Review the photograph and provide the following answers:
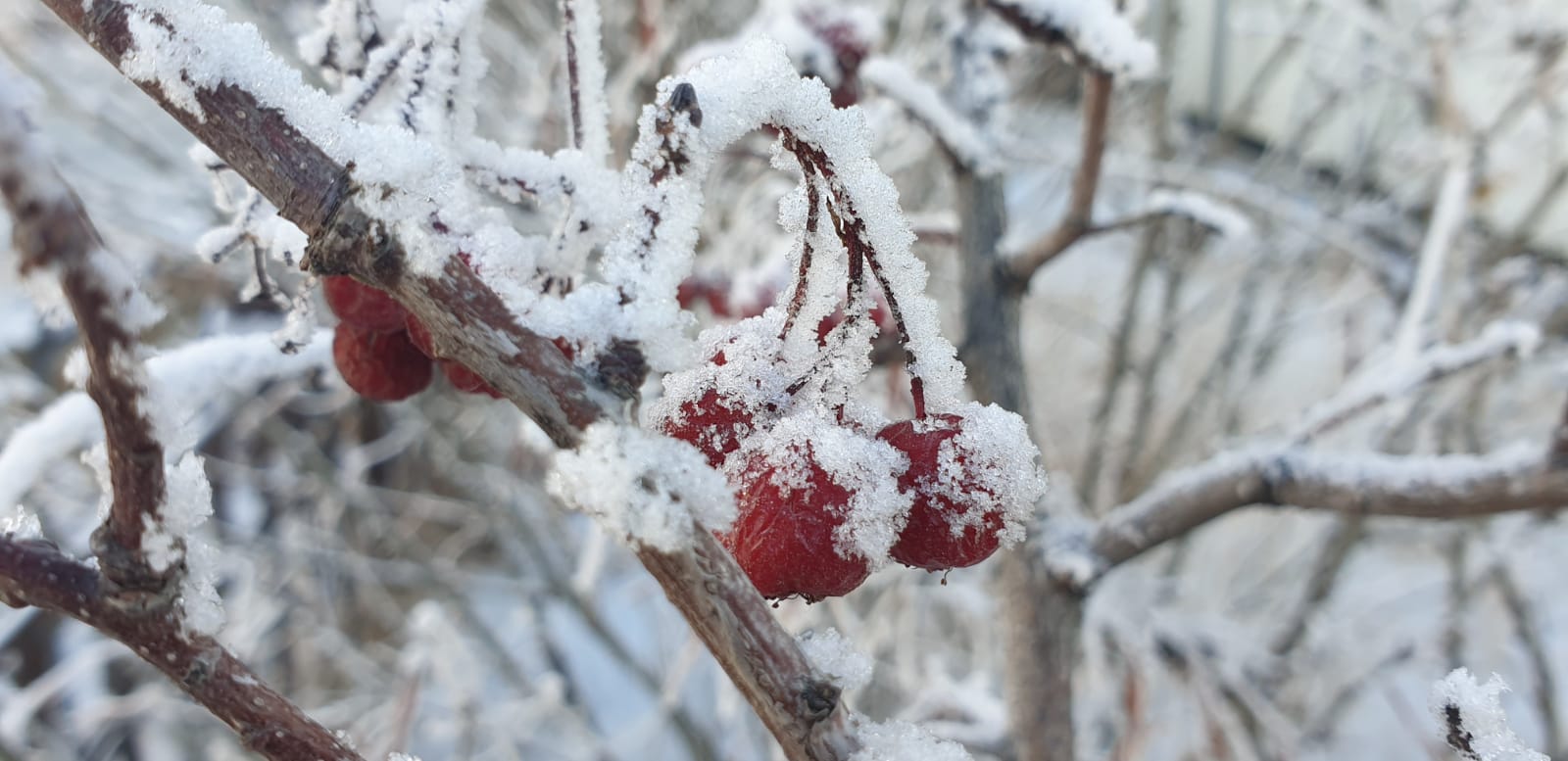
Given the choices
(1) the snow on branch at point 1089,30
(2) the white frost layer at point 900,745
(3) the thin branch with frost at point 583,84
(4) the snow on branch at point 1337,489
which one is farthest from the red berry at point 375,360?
(4) the snow on branch at point 1337,489

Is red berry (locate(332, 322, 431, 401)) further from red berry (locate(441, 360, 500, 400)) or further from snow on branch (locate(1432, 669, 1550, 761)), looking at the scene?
snow on branch (locate(1432, 669, 1550, 761))

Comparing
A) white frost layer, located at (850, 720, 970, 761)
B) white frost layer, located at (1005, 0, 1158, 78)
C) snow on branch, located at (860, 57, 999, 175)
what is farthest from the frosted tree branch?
snow on branch, located at (860, 57, 999, 175)

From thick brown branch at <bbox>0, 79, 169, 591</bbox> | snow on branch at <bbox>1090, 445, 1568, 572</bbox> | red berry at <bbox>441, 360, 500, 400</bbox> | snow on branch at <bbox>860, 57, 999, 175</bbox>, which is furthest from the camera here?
snow on branch at <bbox>860, 57, 999, 175</bbox>

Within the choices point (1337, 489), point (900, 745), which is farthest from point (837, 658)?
point (1337, 489)

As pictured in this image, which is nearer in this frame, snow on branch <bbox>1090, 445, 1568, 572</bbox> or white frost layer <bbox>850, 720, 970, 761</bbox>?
white frost layer <bbox>850, 720, 970, 761</bbox>

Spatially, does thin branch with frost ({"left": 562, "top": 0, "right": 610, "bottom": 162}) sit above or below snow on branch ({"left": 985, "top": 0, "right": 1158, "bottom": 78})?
below

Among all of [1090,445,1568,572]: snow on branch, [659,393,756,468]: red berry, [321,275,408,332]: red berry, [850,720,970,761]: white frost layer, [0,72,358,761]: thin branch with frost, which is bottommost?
[850,720,970,761]: white frost layer

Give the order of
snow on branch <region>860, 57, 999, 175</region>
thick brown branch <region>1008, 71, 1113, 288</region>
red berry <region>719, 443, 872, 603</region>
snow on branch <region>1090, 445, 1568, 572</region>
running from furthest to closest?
snow on branch <region>860, 57, 999, 175</region>
thick brown branch <region>1008, 71, 1113, 288</region>
snow on branch <region>1090, 445, 1568, 572</region>
red berry <region>719, 443, 872, 603</region>

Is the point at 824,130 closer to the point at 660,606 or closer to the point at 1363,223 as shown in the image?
the point at 1363,223
